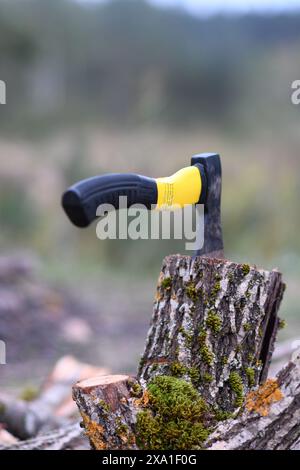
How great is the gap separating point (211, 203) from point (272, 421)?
2.79 feet

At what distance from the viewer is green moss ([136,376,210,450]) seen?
2037mm

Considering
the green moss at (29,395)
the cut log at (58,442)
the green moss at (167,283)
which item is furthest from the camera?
the green moss at (29,395)

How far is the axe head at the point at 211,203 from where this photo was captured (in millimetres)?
2410

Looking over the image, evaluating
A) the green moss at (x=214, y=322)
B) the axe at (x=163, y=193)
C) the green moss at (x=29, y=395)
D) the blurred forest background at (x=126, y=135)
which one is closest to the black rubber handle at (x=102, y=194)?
the axe at (x=163, y=193)

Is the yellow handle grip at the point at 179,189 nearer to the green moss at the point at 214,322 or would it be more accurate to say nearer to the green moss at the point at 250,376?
the green moss at the point at 214,322

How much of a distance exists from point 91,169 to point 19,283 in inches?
148

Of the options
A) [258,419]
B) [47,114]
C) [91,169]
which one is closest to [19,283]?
[91,169]

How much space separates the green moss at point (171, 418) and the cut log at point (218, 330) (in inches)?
2.2

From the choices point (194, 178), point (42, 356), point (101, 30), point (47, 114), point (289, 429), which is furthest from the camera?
point (101, 30)

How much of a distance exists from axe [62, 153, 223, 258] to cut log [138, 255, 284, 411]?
202 mm

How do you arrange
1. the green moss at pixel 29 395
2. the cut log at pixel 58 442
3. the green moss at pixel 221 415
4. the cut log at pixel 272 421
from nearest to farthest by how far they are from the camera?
the cut log at pixel 272 421 → the green moss at pixel 221 415 → the cut log at pixel 58 442 → the green moss at pixel 29 395

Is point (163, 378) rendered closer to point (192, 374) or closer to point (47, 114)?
point (192, 374)

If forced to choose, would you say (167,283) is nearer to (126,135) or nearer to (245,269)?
(245,269)
